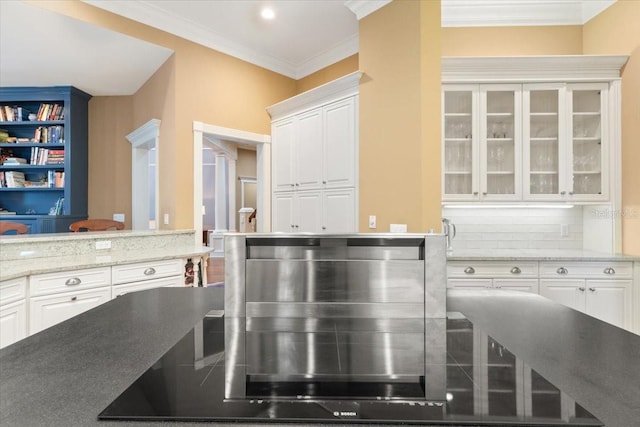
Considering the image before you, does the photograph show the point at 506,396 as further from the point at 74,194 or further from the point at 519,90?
the point at 74,194

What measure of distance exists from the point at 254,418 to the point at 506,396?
1.46ft

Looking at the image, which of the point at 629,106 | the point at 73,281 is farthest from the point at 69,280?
the point at 629,106

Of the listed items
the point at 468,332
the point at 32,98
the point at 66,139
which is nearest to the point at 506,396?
the point at 468,332

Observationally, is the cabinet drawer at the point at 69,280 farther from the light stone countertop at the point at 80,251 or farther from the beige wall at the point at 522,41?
the beige wall at the point at 522,41

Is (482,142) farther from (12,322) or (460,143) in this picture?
(12,322)

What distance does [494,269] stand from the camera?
2.75 metres

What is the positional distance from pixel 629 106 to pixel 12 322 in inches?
190

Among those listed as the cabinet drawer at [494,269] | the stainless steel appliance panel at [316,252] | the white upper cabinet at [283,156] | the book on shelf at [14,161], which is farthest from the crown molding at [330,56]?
the book on shelf at [14,161]

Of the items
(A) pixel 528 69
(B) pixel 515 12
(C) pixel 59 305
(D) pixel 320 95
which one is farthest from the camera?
(D) pixel 320 95

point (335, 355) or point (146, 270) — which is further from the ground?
point (335, 355)

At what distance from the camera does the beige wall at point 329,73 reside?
3.85m

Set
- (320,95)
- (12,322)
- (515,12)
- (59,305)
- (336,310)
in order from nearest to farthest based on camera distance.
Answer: (336,310), (12,322), (59,305), (515,12), (320,95)

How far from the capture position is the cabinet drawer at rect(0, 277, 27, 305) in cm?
195

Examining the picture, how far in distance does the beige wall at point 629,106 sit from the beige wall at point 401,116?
171 cm
